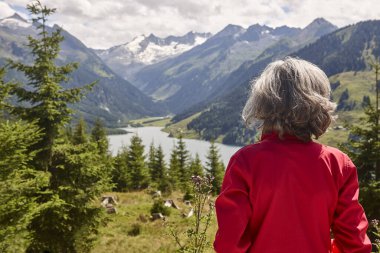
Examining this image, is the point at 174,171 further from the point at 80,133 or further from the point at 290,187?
the point at 290,187

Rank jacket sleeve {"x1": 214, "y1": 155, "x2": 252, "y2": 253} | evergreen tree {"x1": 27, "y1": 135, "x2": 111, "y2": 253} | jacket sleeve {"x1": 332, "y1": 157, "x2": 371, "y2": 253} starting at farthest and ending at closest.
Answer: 1. evergreen tree {"x1": 27, "y1": 135, "x2": 111, "y2": 253}
2. jacket sleeve {"x1": 332, "y1": 157, "x2": 371, "y2": 253}
3. jacket sleeve {"x1": 214, "y1": 155, "x2": 252, "y2": 253}

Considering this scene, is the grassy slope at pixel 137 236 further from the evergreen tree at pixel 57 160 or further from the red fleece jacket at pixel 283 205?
the red fleece jacket at pixel 283 205

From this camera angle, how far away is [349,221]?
9.68 ft

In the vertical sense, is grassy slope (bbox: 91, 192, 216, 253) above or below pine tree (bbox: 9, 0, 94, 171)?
below

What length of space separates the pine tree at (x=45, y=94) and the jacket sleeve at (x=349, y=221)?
12.6 metres

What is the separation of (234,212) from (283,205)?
37 centimetres

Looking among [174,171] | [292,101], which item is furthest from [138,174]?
[292,101]

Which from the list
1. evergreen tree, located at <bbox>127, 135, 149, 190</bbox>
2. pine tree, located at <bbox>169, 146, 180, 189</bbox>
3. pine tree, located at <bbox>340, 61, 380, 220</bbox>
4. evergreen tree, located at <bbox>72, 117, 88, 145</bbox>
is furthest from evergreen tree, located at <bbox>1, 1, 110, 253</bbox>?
evergreen tree, located at <bbox>72, 117, 88, 145</bbox>

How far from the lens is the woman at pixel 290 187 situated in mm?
2861

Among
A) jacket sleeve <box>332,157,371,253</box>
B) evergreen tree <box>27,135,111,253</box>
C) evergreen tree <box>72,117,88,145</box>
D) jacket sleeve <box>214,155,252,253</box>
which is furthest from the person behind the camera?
evergreen tree <box>72,117,88,145</box>

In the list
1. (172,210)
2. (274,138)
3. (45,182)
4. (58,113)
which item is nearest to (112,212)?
(172,210)

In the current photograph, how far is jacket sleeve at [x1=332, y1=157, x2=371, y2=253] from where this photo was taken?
2.93m

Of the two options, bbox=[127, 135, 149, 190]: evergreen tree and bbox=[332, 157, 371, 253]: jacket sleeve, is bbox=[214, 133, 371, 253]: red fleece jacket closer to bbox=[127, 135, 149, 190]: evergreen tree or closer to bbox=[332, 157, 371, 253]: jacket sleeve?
Answer: bbox=[332, 157, 371, 253]: jacket sleeve

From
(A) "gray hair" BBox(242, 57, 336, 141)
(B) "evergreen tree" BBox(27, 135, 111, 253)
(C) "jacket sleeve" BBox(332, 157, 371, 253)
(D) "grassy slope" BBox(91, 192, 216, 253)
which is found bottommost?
(D) "grassy slope" BBox(91, 192, 216, 253)
